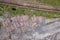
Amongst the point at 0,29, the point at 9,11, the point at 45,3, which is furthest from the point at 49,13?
the point at 0,29

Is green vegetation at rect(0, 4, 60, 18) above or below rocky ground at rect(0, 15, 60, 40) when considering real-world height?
above

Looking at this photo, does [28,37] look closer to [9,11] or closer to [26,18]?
[26,18]

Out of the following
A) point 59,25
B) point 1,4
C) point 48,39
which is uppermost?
point 1,4

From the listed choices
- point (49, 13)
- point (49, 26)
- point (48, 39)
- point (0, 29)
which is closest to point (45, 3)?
point (49, 13)

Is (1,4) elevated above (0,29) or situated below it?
above

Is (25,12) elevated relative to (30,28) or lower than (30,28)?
elevated

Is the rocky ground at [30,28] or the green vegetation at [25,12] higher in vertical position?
the green vegetation at [25,12]
